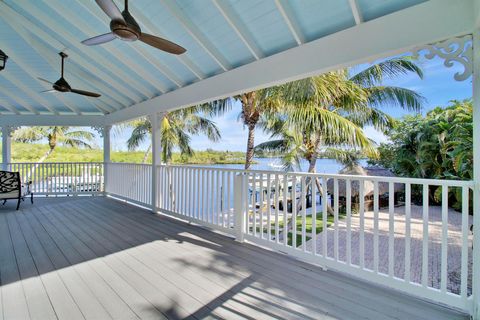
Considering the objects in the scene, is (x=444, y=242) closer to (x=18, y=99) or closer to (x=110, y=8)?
(x=110, y=8)

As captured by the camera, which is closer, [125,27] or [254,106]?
[125,27]

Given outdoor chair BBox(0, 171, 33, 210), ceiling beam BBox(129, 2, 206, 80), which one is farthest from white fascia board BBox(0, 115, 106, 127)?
ceiling beam BBox(129, 2, 206, 80)

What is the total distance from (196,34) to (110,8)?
57.8 inches

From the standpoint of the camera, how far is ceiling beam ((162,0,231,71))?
3506mm

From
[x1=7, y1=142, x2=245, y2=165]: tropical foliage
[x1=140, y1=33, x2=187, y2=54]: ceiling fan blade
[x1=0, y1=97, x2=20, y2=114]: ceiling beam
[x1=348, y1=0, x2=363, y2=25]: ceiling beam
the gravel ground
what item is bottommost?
the gravel ground

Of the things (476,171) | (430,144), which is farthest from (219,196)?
(430,144)

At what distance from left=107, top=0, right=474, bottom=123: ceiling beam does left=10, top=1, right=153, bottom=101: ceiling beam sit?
95.6 inches

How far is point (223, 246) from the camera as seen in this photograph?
12.6ft

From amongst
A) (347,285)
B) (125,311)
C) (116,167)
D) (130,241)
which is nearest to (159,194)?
(130,241)

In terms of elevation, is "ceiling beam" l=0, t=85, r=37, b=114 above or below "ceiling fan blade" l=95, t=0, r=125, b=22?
above

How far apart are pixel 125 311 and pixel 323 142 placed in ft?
24.9

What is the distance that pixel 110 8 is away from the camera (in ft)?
8.20

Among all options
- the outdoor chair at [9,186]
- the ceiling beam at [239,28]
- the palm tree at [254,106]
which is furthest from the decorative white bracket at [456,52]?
A: the outdoor chair at [9,186]

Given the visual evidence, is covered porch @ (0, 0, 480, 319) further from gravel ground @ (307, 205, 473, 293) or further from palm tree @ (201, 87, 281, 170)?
palm tree @ (201, 87, 281, 170)
